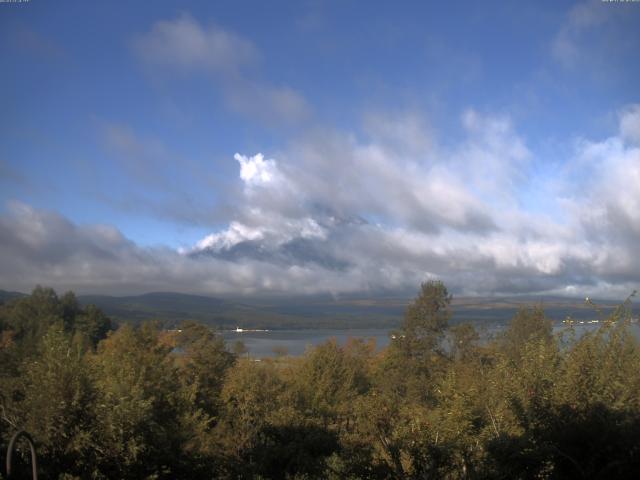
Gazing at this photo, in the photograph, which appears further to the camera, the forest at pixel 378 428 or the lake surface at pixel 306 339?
the lake surface at pixel 306 339

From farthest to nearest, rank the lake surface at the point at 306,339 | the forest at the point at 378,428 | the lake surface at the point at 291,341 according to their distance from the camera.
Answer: the lake surface at the point at 291,341, the lake surface at the point at 306,339, the forest at the point at 378,428

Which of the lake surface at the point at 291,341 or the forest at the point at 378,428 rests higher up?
the forest at the point at 378,428

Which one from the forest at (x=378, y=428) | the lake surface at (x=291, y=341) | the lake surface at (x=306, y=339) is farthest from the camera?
the lake surface at (x=291, y=341)

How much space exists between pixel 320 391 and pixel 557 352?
→ 21.1 metres

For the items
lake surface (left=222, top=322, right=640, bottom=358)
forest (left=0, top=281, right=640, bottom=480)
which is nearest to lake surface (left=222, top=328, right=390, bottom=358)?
lake surface (left=222, top=322, right=640, bottom=358)

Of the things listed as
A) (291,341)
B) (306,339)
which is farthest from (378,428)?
(291,341)

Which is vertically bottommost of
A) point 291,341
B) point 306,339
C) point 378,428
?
point 291,341

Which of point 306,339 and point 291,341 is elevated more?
point 306,339

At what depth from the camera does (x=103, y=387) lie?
14008 mm

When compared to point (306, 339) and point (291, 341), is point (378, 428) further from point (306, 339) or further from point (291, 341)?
point (291, 341)

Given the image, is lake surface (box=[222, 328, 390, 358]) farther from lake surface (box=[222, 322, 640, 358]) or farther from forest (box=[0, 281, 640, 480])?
forest (box=[0, 281, 640, 480])

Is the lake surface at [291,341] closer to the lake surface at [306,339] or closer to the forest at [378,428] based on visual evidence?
the lake surface at [306,339]

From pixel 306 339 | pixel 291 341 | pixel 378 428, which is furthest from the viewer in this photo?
pixel 291 341

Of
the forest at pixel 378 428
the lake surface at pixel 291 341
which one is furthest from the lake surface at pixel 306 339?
the forest at pixel 378 428
